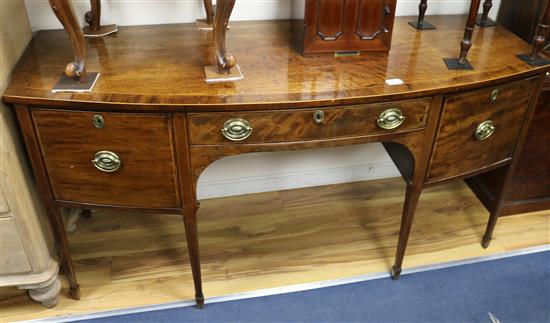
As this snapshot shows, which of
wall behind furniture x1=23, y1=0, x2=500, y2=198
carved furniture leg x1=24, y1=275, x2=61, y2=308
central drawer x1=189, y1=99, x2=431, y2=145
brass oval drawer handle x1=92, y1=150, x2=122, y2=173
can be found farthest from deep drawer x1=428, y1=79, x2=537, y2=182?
carved furniture leg x1=24, y1=275, x2=61, y2=308

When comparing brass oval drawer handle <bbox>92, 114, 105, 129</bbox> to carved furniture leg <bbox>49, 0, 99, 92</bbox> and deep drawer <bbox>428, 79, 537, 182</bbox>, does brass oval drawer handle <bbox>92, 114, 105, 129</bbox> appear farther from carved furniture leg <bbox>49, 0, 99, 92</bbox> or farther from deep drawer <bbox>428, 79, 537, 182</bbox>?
deep drawer <bbox>428, 79, 537, 182</bbox>

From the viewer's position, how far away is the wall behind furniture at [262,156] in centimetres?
166

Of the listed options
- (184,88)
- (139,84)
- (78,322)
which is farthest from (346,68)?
(78,322)

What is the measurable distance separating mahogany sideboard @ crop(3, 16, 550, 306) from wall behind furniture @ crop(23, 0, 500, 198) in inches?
3.9

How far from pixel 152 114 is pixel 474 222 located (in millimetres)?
1428

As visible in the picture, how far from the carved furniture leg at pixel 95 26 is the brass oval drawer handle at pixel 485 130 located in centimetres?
117

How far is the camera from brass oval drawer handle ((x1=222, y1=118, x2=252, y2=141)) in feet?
4.26

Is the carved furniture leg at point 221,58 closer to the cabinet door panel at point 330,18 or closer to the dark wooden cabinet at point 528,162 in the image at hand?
the cabinet door panel at point 330,18

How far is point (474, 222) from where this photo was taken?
6.79 ft

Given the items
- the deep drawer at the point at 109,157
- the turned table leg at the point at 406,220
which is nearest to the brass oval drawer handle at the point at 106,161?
the deep drawer at the point at 109,157

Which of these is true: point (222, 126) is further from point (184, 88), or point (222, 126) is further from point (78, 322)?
point (78, 322)

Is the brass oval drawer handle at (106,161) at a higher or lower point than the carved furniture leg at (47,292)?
higher

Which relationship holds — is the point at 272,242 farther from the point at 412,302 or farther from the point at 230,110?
the point at 230,110

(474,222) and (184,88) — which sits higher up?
(184,88)
